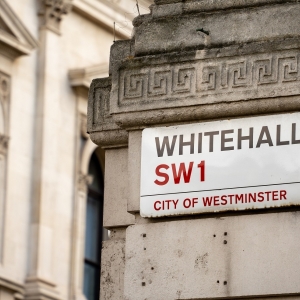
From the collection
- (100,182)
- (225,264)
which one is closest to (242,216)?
(225,264)

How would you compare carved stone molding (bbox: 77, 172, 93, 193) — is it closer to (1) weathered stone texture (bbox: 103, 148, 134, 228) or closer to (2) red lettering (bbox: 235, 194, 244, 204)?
(1) weathered stone texture (bbox: 103, 148, 134, 228)

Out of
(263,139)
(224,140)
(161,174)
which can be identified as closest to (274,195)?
(263,139)

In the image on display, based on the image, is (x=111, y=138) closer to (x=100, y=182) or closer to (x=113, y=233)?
(x=113, y=233)

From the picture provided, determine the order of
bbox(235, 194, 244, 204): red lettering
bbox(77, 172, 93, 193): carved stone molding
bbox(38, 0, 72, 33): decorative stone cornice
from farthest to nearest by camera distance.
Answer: bbox(77, 172, 93, 193): carved stone molding → bbox(38, 0, 72, 33): decorative stone cornice → bbox(235, 194, 244, 204): red lettering

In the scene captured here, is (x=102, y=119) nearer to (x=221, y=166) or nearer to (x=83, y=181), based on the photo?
(x=221, y=166)

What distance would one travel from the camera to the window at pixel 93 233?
3319 centimetres

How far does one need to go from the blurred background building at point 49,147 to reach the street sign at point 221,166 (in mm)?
20911

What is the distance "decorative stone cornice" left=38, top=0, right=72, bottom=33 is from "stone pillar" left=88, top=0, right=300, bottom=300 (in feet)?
74.7

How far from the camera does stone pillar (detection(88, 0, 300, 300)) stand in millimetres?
7918

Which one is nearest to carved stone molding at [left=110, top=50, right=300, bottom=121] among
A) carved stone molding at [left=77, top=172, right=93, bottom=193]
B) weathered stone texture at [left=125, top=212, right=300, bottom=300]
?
weathered stone texture at [left=125, top=212, right=300, bottom=300]

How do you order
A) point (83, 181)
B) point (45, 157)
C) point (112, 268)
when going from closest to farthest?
point (112, 268) < point (45, 157) < point (83, 181)

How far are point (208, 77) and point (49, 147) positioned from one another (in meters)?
23.0

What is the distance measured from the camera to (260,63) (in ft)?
26.6

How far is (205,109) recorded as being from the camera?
8219 millimetres
